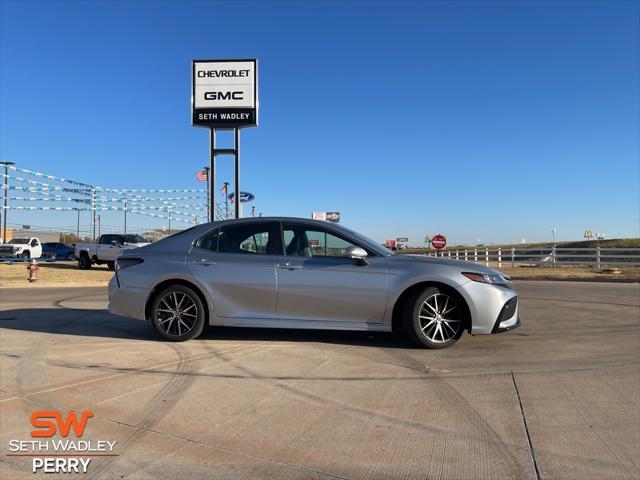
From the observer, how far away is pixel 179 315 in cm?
Result: 632

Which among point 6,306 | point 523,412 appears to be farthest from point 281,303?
point 6,306

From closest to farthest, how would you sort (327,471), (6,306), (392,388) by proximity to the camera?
1. (327,471)
2. (392,388)
3. (6,306)

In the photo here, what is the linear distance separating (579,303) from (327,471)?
30.5 feet

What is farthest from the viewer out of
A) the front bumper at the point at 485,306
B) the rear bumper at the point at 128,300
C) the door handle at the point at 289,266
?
the rear bumper at the point at 128,300

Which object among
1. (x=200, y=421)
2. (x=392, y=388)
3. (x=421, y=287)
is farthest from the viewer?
(x=421, y=287)

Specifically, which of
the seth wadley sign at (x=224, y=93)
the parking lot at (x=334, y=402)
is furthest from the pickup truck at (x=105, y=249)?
the parking lot at (x=334, y=402)

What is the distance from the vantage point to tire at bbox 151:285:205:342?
20.6 ft

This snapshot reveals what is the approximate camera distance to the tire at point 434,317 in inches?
230

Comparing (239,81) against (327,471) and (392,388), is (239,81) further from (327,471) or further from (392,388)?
(327,471)

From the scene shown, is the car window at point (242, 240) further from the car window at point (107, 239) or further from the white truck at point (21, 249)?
the white truck at point (21, 249)

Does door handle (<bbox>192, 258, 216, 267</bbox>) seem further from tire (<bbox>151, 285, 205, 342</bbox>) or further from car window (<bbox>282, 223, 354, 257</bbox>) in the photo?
car window (<bbox>282, 223, 354, 257</bbox>)

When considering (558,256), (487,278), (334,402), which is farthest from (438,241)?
(334,402)

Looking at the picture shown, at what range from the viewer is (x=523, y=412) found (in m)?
3.96

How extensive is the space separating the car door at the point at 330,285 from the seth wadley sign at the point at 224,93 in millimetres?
10406
